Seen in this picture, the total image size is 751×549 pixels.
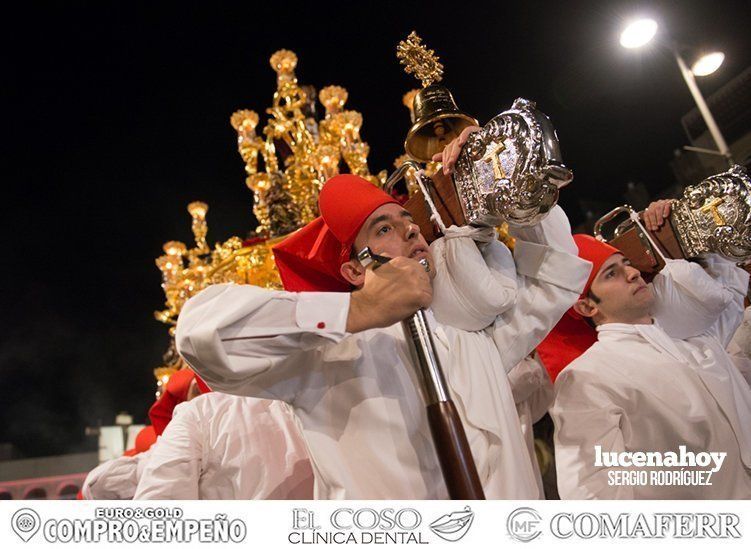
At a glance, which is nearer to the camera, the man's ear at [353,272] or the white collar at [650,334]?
the man's ear at [353,272]

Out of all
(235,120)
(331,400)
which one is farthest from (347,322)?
(235,120)

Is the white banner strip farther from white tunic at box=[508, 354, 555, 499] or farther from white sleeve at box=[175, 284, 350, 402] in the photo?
white tunic at box=[508, 354, 555, 499]

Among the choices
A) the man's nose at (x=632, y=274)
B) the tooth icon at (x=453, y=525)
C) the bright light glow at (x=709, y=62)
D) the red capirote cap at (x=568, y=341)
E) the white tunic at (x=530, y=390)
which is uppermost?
the bright light glow at (x=709, y=62)

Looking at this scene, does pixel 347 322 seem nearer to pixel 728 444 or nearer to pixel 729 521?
pixel 729 521

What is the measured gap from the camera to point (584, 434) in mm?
1940

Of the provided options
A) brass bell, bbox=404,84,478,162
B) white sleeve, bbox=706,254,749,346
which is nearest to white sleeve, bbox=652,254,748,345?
white sleeve, bbox=706,254,749,346

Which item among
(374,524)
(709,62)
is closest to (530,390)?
(374,524)

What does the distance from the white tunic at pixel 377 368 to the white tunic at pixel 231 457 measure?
0.55m

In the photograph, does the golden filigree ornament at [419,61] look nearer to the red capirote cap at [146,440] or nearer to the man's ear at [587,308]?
the man's ear at [587,308]

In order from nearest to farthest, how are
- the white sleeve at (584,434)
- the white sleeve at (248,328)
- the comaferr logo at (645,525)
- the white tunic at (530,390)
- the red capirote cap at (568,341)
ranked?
the white sleeve at (248,328)
the comaferr logo at (645,525)
the white sleeve at (584,434)
the white tunic at (530,390)
the red capirote cap at (568,341)

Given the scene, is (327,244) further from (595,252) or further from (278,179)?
(278,179)

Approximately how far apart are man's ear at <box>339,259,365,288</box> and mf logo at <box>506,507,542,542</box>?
824 mm

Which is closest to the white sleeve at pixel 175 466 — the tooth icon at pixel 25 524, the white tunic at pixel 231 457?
the white tunic at pixel 231 457

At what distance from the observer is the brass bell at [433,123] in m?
1.95
